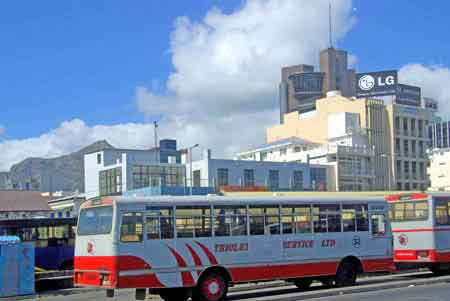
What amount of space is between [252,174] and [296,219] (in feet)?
255

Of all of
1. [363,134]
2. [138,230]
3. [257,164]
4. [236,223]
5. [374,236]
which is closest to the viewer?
[138,230]

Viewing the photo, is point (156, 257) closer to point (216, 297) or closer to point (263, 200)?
point (216, 297)

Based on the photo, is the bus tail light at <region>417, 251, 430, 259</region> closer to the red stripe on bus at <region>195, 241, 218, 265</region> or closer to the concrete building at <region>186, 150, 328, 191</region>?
the red stripe on bus at <region>195, 241, 218, 265</region>

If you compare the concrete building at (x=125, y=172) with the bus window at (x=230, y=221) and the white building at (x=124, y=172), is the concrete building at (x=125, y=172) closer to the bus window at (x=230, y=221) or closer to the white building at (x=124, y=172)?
the white building at (x=124, y=172)

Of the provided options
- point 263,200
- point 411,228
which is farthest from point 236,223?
point 411,228

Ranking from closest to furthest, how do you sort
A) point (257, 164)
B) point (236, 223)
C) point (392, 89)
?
point (236, 223), point (257, 164), point (392, 89)

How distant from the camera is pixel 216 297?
1842cm

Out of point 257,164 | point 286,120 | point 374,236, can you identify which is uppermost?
point 286,120

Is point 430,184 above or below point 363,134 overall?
below

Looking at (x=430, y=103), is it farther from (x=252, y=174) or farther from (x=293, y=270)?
(x=293, y=270)

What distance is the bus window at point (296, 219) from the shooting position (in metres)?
20.2

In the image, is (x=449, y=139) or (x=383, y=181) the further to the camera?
(x=449, y=139)

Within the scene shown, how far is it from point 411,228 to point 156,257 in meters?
10.9

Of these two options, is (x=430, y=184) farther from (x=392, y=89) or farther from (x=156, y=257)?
(x=156, y=257)
